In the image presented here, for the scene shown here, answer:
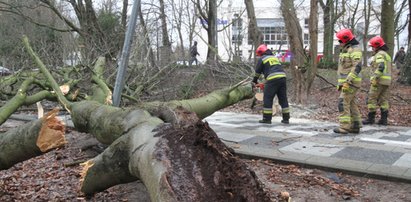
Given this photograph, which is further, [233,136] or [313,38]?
[313,38]

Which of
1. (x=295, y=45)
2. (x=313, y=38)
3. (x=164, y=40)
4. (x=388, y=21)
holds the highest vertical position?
(x=388, y=21)

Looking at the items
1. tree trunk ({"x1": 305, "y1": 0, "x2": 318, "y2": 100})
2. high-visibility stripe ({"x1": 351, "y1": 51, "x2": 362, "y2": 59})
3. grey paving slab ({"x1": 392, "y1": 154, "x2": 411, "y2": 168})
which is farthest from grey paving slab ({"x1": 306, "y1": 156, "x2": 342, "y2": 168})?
tree trunk ({"x1": 305, "y1": 0, "x2": 318, "y2": 100})

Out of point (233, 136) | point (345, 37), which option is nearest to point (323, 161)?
point (233, 136)

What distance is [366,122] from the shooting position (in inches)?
331

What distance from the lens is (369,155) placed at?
5578mm

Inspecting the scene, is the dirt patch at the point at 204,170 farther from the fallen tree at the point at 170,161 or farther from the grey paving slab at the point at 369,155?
the grey paving slab at the point at 369,155

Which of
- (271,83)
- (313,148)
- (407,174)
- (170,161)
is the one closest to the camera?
(170,161)

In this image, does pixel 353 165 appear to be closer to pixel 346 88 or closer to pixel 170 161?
pixel 346 88

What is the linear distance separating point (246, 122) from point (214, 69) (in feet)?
13.0

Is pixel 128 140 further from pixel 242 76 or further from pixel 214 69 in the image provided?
pixel 214 69

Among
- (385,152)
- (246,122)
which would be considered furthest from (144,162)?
(246,122)

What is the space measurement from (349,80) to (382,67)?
1190mm

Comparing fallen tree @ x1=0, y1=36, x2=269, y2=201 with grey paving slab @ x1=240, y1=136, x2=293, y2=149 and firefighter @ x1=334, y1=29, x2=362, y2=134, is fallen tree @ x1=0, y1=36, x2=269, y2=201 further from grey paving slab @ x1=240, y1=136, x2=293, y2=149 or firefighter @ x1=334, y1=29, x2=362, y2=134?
firefighter @ x1=334, y1=29, x2=362, y2=134

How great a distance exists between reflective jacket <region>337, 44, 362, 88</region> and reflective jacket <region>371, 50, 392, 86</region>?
791 millimetres
